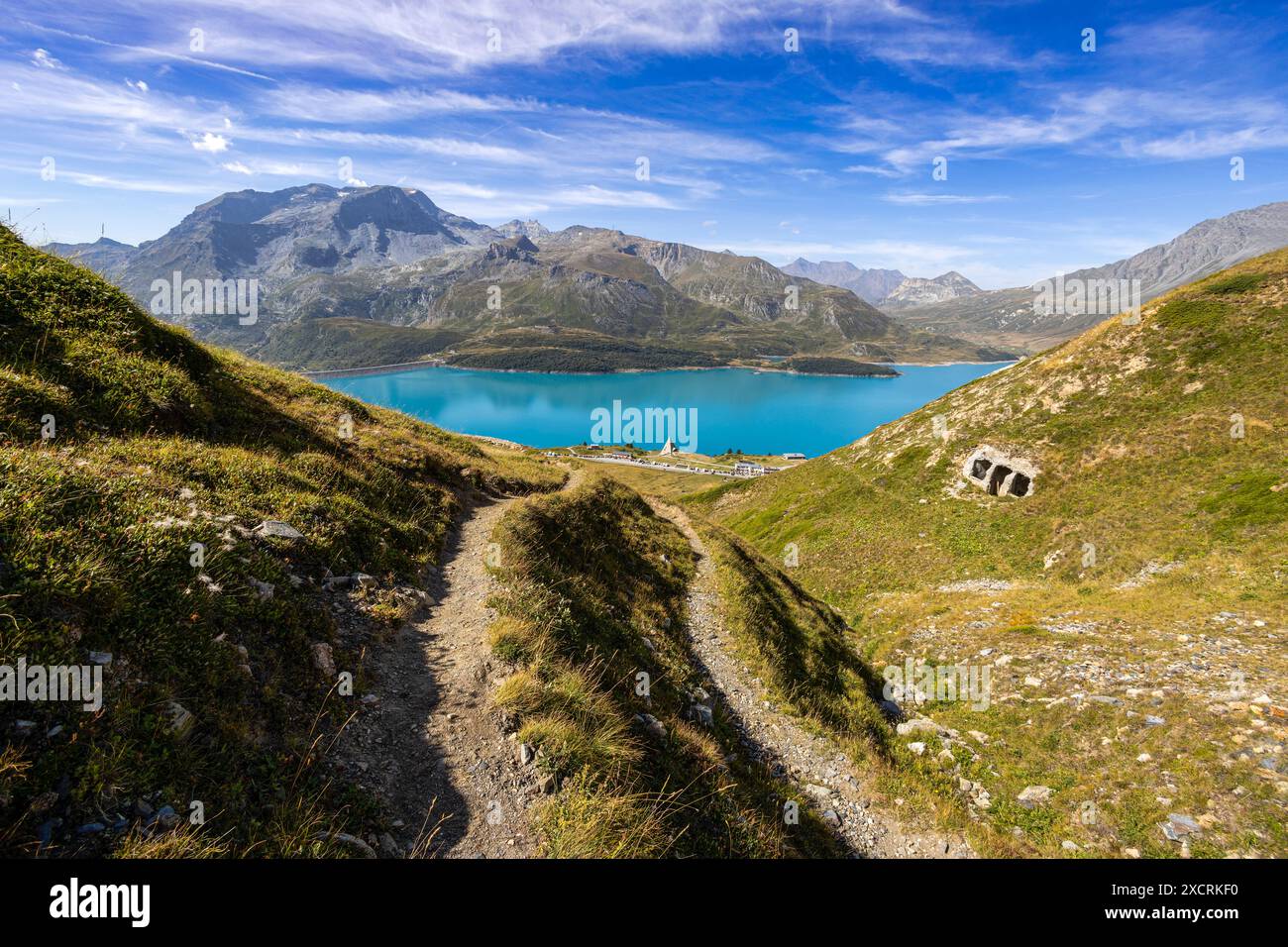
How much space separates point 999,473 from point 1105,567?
13092 millimetres

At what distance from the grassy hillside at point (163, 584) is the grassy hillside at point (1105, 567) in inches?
759

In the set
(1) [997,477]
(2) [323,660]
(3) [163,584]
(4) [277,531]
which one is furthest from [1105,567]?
(3) [163,584]

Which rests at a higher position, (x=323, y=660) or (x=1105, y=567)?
(x=323, y=660)

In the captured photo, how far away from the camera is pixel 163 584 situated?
7.46 meters

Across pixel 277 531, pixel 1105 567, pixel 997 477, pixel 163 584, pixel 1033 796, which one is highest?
pixel 277 531

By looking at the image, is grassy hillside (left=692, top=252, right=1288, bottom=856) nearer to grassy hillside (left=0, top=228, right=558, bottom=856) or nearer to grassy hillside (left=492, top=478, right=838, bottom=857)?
grassy hillside (left=492, top=478, right=838, bottom=857)

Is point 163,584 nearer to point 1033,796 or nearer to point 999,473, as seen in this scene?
point 1033,796

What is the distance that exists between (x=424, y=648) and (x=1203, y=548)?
37003mm

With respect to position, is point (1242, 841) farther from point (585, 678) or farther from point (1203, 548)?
point (1203, 548)

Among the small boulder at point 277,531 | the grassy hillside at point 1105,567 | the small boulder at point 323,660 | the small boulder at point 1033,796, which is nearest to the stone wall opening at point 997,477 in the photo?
the grassy hillside at point 1105,567

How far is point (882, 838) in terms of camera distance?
13867mm

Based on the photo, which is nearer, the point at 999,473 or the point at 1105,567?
the point at 1105,567

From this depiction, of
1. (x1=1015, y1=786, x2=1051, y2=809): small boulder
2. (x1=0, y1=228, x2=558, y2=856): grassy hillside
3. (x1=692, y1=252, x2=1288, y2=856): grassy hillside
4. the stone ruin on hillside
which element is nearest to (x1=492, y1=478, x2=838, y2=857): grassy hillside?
(x1=0, y1=228, x2=558, y2=856): grassy hillside
